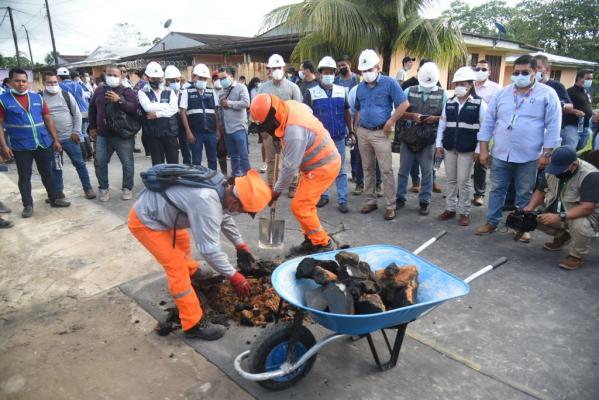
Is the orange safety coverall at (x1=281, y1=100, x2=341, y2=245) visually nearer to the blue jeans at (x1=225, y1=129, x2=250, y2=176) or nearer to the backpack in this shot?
the backpack

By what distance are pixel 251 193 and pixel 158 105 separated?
4.14 metres

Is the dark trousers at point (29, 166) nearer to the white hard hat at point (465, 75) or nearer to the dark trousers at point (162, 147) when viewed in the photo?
the dark trousers at point (162, 147)

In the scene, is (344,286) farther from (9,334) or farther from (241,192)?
(9,334)

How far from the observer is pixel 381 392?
2543mm

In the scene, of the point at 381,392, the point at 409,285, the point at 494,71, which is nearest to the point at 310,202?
the point at 409,285

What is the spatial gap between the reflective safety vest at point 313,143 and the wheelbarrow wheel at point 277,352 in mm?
1920

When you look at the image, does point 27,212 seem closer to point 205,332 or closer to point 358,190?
point 205,332

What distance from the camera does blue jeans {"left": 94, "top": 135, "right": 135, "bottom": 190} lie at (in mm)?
6152

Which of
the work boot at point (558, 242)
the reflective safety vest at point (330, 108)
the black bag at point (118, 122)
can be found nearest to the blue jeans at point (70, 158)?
the black bag at point (118, 122)

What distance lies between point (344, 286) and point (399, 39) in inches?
348

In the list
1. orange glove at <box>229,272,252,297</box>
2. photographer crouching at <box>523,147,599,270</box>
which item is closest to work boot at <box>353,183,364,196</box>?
photographer crouching at <box>523,147,599,270</box>

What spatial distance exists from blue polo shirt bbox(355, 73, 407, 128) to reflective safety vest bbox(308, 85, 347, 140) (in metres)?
0.41

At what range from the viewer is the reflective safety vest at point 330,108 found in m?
5.73

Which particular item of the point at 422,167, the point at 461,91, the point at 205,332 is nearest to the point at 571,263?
the point at 422,167
